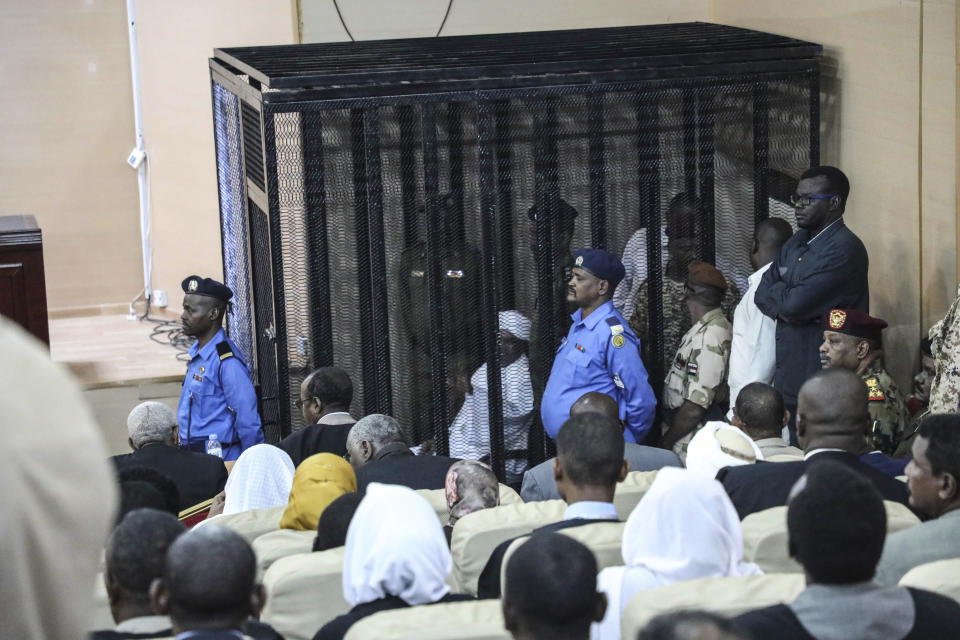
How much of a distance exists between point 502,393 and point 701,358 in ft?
3.28

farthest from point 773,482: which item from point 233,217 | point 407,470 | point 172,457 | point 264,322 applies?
point 233,217

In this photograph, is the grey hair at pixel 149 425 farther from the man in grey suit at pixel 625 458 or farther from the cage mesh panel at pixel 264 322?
the man in grey suit at pixel 625 458

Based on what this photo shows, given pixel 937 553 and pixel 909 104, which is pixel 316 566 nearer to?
pixel 937 553

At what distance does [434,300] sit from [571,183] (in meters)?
0.87

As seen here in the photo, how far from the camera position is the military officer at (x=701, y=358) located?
18.6ft

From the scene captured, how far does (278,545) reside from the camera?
348 centimetres

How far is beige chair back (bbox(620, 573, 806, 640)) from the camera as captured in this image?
7.84ft

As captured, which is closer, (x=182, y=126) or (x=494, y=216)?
(x=494, y=216)

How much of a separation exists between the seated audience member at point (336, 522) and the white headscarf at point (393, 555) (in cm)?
36

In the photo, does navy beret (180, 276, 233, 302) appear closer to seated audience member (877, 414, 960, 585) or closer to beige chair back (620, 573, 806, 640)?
seated audience member (877, 414, 960, 585)

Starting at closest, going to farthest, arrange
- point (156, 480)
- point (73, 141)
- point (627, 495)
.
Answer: point (156, 480)
point (627, 495)
point (73, 141)

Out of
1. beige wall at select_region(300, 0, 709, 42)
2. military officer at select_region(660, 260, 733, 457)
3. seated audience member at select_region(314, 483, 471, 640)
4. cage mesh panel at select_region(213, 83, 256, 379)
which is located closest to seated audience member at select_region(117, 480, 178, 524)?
seated audience member at select_region(314, 483, 471, 640)

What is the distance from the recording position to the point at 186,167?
933 cm

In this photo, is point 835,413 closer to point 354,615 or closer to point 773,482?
point 773,482
